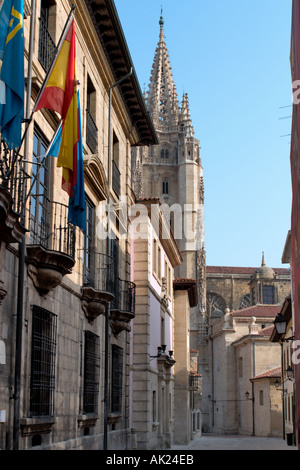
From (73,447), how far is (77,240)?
14.4 feet

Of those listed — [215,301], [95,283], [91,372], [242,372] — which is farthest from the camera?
[215,301]

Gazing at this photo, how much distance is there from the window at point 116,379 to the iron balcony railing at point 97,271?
88.5 inches

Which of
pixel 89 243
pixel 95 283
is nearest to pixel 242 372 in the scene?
pixel 95 283

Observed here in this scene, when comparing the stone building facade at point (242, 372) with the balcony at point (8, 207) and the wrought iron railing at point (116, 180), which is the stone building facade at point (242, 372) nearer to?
the wrought iron railing at point (116, 180)

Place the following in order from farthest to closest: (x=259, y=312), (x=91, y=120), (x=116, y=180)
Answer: (x=259, y=312) → (x=116, y=180) → (x=91, y=120)

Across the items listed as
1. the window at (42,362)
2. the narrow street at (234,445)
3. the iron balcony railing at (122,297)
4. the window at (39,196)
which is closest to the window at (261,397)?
the narrow street at (234,445)

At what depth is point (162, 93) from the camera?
108m

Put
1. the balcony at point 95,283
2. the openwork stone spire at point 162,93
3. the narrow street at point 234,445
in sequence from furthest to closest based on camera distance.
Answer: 1. the openwork stone spire at point 162,93
2. the narrow street at point 234,445
3. the balcony at point 95,283

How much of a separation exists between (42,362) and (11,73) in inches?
203

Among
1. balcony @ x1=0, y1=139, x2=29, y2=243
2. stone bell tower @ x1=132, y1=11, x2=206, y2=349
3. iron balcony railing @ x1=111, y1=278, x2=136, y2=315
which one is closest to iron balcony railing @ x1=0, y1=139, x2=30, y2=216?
balcony @ x1=0, y1=139, x2=29, y2=243

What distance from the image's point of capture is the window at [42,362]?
39.7 ft

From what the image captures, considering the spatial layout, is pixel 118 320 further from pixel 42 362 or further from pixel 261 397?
pixel 261 397

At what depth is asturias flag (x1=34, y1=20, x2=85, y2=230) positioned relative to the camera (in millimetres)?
11523

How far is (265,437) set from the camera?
5141 centimetres
